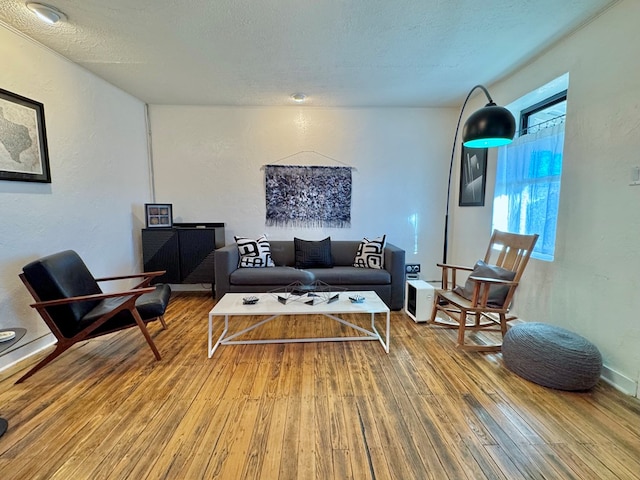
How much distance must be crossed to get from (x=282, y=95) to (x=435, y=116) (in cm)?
215

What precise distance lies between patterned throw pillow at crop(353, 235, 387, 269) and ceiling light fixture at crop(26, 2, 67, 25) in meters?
3.41

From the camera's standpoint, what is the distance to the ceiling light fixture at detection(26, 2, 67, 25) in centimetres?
197

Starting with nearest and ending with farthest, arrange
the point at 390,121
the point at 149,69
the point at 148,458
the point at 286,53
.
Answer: the point at 148,458 → the point at 286,53 → the point at 149,69 → the point at 390,121

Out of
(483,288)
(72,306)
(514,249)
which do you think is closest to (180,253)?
(72,306)

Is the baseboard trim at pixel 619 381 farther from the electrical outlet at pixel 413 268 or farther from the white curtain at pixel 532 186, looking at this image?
the electrical outlet at pixel 413 268

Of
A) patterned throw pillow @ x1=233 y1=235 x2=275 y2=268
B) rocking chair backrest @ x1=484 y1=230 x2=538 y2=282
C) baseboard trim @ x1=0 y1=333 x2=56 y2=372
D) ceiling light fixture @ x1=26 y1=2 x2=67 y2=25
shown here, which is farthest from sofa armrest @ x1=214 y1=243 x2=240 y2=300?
rocking chair backrest @ x1=484 y1=230 x2=538 y2=282

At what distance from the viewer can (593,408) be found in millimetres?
1770

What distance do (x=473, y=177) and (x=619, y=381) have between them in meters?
2.47

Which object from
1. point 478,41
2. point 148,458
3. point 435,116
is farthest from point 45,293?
point 435,116

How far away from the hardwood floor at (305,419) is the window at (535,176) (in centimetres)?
131

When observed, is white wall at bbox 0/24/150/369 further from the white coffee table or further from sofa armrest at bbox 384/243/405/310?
sofa armrest at bbox 384/243/405/310

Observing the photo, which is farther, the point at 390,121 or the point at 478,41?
the point at 390,121

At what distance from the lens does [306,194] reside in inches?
164

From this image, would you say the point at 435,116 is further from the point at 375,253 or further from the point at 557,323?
the point at 557,323
